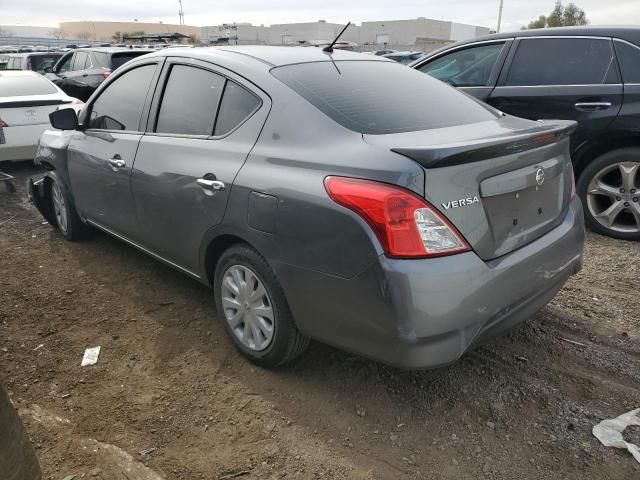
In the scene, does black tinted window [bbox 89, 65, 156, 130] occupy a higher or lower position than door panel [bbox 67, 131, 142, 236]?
higher

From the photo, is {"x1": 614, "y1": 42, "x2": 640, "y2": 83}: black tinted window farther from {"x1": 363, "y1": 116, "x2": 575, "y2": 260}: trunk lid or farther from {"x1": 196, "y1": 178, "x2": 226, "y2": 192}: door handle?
{"x1": 196, "y1": 178, "x2": 226, "y2": 192}: door handle

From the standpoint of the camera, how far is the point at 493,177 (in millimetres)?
2314

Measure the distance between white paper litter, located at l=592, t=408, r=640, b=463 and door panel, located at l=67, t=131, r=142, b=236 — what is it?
298 centimetres

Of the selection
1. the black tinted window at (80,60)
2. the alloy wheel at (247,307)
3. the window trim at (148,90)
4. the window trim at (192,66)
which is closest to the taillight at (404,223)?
the alloy wheel at (247,307)

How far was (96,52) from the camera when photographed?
36.4 ft

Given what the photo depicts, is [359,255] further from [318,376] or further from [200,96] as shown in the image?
[200,96]

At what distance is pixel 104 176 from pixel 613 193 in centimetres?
408

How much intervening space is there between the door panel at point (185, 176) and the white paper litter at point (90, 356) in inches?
27.6

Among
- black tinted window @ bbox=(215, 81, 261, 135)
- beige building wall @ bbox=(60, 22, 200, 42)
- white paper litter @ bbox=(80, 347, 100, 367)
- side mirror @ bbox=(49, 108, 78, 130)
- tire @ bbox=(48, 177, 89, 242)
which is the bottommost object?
white paper litter @ bbox=(80, 347, 100, 367)

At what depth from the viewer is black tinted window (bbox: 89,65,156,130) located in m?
3.65

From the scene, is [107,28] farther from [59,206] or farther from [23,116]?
[59,206]

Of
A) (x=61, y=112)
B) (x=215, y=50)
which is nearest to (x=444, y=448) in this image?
(x=215, y=50)

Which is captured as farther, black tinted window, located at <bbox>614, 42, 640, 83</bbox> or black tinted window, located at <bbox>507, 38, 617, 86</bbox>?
black tinted window, located at <bbox>507, 38, 617, 86</bbox>

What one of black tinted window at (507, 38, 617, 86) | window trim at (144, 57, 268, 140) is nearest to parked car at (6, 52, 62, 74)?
window trim at (144, 57, 268, 140)
